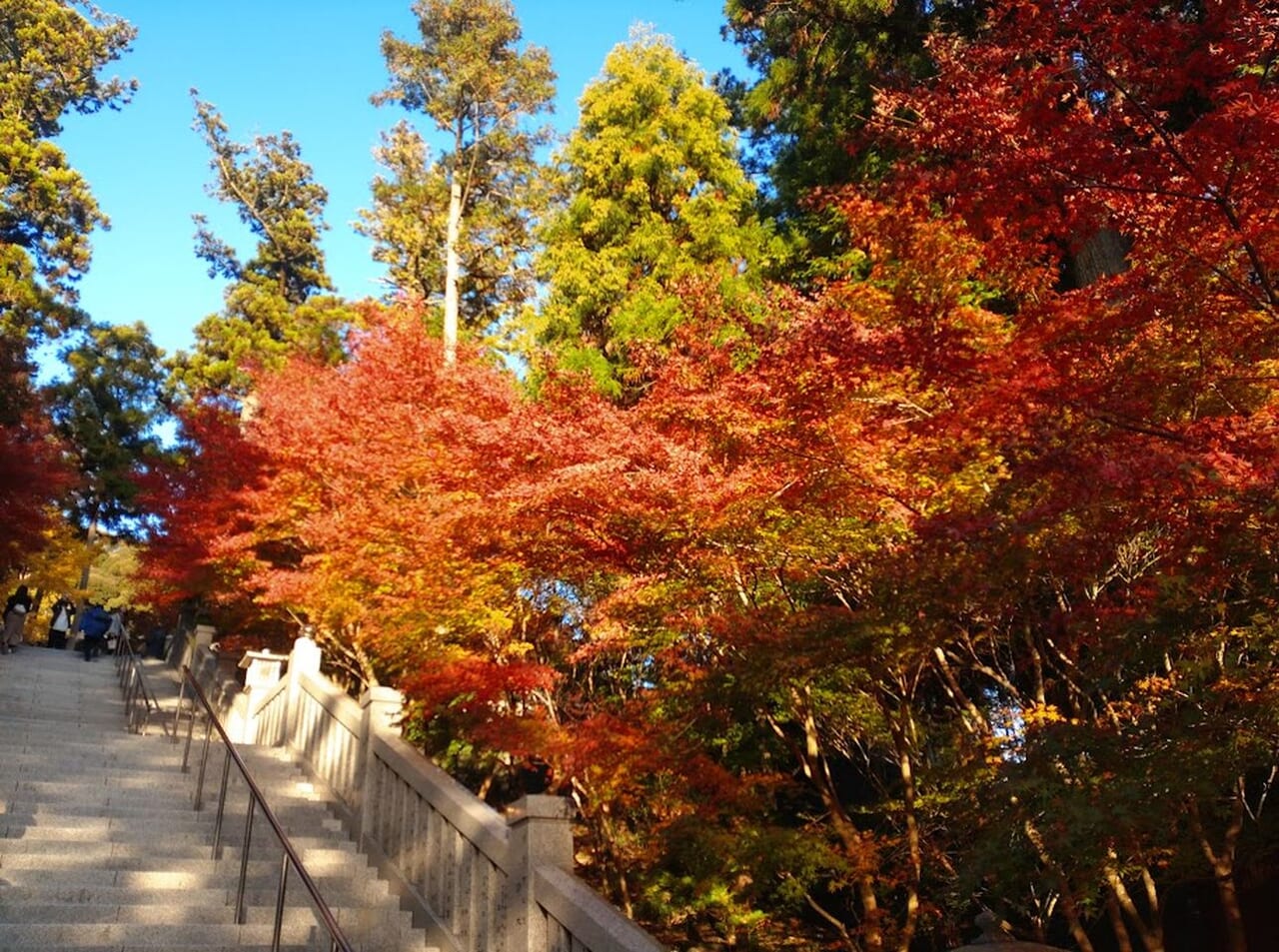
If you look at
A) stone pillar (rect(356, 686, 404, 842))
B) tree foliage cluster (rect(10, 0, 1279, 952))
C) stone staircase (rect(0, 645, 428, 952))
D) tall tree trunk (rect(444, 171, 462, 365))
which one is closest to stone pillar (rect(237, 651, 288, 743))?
tree foliage cluster (rect(10, 0, 1279, 952))

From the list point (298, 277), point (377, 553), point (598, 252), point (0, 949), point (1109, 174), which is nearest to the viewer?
point (0, 949)

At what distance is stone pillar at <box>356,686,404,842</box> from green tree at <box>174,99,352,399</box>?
20.3 meters

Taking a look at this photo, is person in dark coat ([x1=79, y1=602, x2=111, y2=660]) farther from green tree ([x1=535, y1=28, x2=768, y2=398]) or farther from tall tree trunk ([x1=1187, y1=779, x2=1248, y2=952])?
tall tree trunk ([x1=1187, y1=779, x2=1248, y2=952])

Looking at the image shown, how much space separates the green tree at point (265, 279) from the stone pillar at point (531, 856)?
23.1 m

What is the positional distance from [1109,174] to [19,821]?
859 centimetres

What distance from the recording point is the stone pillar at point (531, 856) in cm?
552

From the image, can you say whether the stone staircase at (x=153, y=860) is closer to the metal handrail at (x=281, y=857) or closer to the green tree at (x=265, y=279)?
the metal handrail at (x=281, y=857)

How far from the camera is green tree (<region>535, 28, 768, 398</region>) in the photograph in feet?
57.3

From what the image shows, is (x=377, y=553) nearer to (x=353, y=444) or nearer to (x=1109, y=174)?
(x=353, y=444)

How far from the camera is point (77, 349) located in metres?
32.3

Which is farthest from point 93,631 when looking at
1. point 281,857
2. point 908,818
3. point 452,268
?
point 908,818

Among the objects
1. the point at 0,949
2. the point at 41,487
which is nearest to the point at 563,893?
the point at 0,949

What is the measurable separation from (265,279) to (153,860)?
89.2ft

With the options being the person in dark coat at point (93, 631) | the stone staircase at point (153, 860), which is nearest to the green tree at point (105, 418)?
the person in dark coat at point (93, 631)
